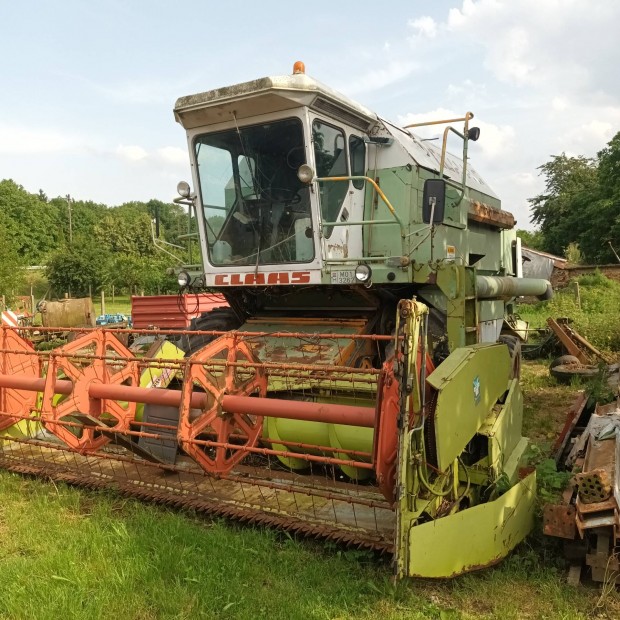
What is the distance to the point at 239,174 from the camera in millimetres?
4922

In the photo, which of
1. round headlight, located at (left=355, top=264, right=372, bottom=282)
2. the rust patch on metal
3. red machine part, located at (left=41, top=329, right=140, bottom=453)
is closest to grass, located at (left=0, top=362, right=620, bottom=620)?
red machine part, located at (left=41, top=329, right=140, bottom=453)

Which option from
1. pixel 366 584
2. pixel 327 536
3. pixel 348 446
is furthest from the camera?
pixel 348 446

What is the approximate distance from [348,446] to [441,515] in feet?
2.78

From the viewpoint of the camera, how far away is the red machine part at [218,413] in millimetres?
3188

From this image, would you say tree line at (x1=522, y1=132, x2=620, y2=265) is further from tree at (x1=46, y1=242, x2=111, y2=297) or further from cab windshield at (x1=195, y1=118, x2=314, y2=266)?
tree at (x1=46, y1=242, x2=111, y2=297)

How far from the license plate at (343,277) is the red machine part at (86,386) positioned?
1633 millimetres

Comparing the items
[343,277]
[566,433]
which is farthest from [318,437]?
[566,433]

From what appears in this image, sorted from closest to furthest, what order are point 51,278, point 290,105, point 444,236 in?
point 290,105 → point 444,236 → point 51,278

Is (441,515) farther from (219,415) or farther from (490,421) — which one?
(219,415)

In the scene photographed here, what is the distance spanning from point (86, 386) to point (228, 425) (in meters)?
1.09

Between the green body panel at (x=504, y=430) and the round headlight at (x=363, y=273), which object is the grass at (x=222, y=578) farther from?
the round headlight at (x=363, y=273)

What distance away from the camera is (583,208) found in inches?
1143

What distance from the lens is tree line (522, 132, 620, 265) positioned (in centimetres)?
2612

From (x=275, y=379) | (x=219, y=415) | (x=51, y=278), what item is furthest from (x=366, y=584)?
(x=51, y=278)
